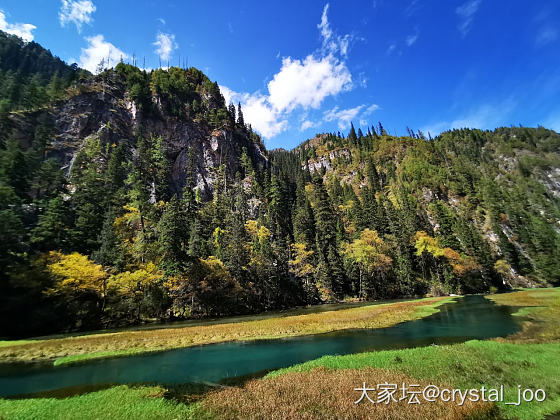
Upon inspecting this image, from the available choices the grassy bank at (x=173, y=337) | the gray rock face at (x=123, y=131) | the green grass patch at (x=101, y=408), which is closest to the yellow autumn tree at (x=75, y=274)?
the grassy bank at (x=173, y=337)

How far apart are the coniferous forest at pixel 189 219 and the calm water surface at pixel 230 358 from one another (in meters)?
28.7

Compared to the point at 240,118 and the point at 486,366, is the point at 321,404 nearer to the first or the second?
the point at 486,366

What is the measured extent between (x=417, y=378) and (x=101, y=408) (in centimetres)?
1566

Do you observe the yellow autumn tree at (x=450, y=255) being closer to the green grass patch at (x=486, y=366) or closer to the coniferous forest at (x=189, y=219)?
the coniferous forest at (x=189, y=219)

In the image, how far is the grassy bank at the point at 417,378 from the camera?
11.3 meters

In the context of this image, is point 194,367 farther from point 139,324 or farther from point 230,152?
point 230,152

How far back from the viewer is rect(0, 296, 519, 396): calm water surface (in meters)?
19.7

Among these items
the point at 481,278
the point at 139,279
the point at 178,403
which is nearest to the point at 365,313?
the point at 178,403

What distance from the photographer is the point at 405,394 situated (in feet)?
41.3

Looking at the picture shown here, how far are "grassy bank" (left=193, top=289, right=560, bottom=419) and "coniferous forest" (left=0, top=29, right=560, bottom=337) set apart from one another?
46.3 metres

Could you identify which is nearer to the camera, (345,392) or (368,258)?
(345,392)

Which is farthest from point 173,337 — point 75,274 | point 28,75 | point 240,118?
point 28,75

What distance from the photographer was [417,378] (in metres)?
14.4

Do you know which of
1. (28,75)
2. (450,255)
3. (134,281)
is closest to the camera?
(134,281)
